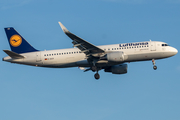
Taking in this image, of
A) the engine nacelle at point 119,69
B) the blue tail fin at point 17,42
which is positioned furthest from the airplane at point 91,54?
the engine nacelle at point 119,69

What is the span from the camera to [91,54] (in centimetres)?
5069

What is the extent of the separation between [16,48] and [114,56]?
17.0 m

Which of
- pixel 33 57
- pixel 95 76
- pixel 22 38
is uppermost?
pixel 22 38

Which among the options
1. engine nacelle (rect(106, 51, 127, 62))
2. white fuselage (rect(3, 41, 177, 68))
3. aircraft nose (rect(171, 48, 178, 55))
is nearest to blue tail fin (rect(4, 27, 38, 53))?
white fuselage (rect(3, 41, 177, 68))

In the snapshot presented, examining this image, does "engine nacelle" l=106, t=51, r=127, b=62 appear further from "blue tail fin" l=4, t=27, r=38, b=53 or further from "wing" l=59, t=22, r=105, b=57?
"blue tail fin" l=4, t=27, r=38, b=53

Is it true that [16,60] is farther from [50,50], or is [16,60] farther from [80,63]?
[80,63]

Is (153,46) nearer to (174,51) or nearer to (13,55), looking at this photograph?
(174,51)

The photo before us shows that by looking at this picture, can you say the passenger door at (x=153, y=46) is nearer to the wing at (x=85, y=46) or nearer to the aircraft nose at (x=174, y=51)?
the aircraft nose at (x=174, y=51)

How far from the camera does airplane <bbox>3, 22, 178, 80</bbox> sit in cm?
5038

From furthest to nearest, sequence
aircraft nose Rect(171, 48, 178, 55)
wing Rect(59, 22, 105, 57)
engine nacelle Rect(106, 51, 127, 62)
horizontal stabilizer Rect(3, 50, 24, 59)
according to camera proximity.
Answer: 1. aircraft nose Rect(171, 48, 178, 55)
2. horizontal stabilizer Rect(3, 50, 24, 59)
3. engine nacelle Rect(106, 51, 127, 62)
4. wing Rect(59, 22, 105, 57)

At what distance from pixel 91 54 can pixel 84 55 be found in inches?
71.7

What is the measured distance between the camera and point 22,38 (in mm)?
56062

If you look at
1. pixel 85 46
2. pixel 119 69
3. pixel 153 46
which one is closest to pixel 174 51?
pixel 153 46

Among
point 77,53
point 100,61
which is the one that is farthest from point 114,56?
point 77,53
